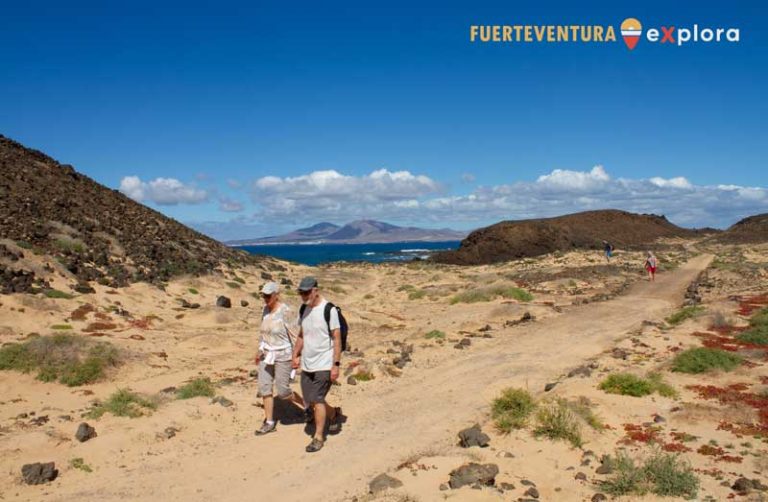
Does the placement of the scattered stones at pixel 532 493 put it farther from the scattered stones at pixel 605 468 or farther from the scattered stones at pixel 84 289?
the scattered stones at pixel 84 289

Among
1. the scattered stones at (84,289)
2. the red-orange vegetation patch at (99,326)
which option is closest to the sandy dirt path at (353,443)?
the red-orange vegetation patch at (99,326)

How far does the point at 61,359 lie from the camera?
1358 cm

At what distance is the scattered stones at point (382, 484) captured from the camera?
23.9ft

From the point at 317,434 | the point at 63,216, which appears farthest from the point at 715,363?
the point at 63,216

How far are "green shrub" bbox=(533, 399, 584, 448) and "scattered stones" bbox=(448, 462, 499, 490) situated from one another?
1.67 meters

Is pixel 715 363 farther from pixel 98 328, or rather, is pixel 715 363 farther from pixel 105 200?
pixel 105 200

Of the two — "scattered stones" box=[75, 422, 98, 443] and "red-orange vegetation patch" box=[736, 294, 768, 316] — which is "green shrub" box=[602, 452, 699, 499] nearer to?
"scattered stones" box=[75, 422, 98, 443]

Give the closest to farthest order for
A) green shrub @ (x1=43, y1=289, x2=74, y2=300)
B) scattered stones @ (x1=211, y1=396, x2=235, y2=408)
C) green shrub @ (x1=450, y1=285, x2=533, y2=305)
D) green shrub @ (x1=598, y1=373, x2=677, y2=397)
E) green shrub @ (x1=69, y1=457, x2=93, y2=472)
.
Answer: green shrub @ (x1=69, y1=457, x2=93, y2=472), scattered stones @ (x1=211, y1=396, x2=235, y2=408), green shrub @ (x1=598, y1=373, x2=677, y2=397), green shrub @ (x1=43, y1=289, x2=74, y2=300), green shrub @ (x1=450, y1=285, x2=533, y2=305)

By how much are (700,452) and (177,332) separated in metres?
16.6

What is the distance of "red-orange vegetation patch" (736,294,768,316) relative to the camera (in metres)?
21.4

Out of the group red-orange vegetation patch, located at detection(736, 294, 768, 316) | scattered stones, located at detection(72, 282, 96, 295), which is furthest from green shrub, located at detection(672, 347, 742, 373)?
scattered stones, located at detection(72, 282, 96, 295)

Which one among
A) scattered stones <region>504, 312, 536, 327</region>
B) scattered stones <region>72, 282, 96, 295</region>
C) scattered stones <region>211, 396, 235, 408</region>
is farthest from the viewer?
scattered stones <region>72, 282, 96, 295</region>

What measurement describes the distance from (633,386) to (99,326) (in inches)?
657

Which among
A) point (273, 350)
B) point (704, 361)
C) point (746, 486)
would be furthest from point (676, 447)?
point (273, 350)
